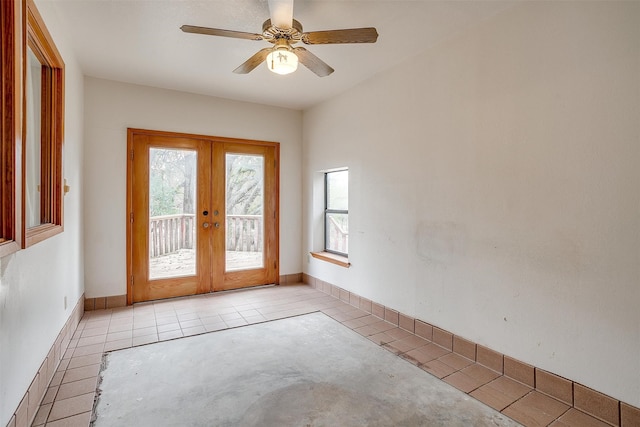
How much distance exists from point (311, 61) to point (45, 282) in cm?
245

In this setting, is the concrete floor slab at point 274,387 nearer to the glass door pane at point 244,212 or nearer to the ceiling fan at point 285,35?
the glass door pane at point 244,212

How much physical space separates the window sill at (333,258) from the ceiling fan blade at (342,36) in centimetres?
258

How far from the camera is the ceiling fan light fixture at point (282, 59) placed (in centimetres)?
229

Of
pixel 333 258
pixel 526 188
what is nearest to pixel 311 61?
pixel 526 188

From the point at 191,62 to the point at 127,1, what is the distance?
991 mm

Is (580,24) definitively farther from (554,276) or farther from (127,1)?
(127,1)

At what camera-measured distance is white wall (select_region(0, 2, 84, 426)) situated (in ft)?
5.25

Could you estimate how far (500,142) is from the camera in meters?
2.46

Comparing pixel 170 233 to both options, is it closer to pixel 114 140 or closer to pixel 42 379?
pixel 114 140

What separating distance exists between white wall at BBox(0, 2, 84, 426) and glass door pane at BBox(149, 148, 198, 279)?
0.78 m

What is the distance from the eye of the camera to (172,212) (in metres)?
4.23

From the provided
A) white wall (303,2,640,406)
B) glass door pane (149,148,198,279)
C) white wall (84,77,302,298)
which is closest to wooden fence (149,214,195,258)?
glass door pane (149,148,198,279)

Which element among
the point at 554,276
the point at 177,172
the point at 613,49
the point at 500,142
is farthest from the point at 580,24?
the point at 177,172

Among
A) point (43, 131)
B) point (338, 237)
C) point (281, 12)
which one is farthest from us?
point (338, 237)
